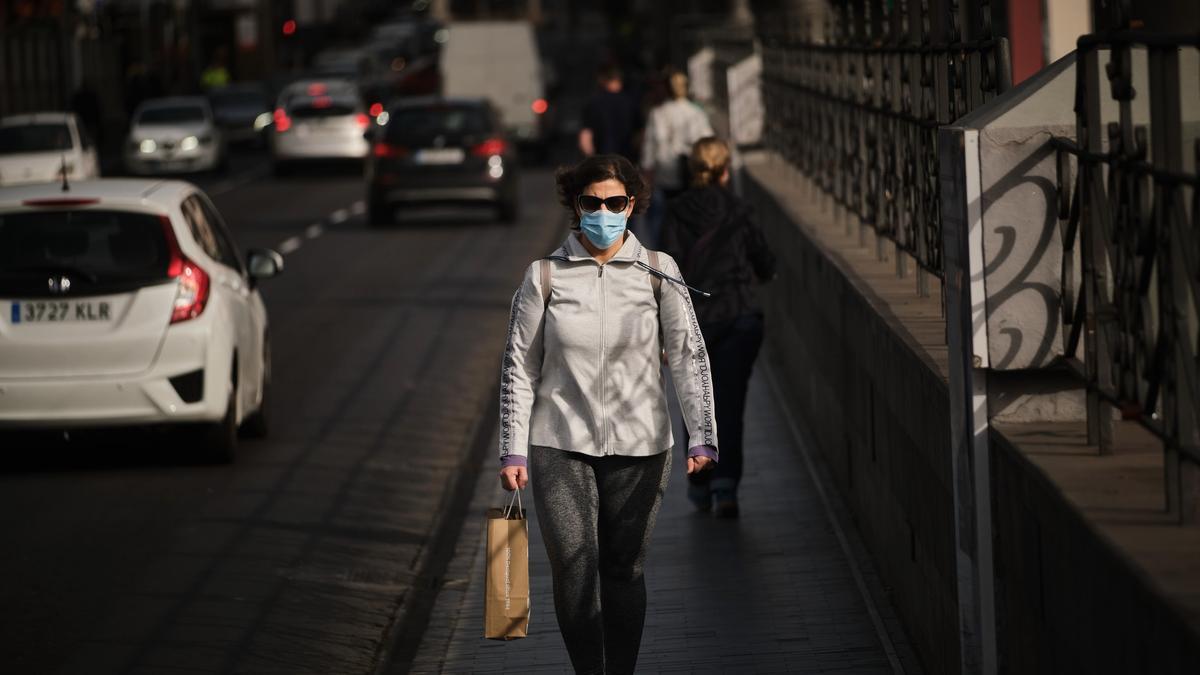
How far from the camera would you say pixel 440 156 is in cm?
2886

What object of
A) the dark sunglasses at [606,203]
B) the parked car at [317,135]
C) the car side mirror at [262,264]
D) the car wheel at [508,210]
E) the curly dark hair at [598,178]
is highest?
the curly dark hair at [598,178]

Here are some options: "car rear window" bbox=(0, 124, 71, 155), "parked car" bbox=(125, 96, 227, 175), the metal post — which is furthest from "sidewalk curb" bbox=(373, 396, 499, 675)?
"parked car" bbox=(125, 96, 227, 175)

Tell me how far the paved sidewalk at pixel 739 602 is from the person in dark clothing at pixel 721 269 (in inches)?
12.5

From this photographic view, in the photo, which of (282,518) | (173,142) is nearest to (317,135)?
(173,142)

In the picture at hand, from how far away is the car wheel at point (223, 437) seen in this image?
38.7 feet

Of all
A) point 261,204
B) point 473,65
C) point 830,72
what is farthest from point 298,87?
point 830,72

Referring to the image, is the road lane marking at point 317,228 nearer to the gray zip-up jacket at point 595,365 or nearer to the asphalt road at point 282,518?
the asphalt road at point 282,518

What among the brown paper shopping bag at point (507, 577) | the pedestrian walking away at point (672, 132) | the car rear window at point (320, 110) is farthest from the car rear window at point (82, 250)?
the car rear window at point (320, 110)

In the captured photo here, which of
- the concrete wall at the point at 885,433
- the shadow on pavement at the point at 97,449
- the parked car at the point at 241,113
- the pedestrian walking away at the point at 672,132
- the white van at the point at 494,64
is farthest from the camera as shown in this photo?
the parked car at the point at 241,113

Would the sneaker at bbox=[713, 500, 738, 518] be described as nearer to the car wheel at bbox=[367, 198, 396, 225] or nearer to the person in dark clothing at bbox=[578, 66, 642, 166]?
the person in dark clothing at bbox=[578, 66, 642, 166]

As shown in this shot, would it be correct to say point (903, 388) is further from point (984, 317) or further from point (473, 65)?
point (473, 65)

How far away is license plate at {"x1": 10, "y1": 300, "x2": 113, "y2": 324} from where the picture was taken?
11625 millimetres

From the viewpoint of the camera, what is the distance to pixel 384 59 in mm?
93625

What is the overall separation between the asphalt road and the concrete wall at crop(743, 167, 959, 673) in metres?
1.81
